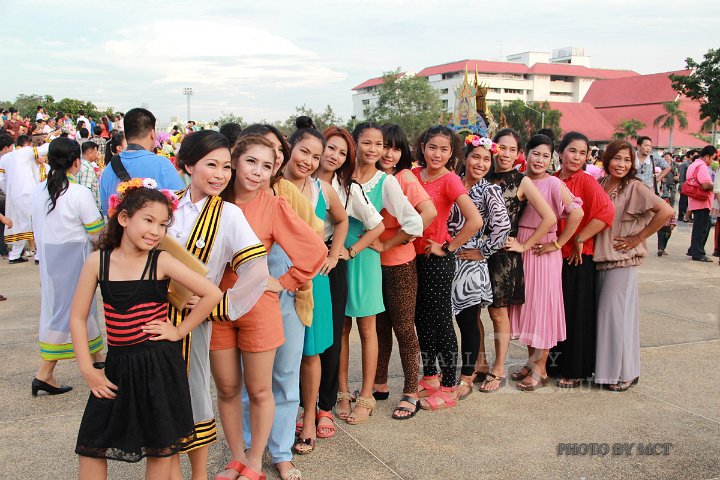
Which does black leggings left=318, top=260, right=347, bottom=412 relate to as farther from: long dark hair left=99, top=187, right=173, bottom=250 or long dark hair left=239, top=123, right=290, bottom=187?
long dark hair left=99, top=187, right=173, bottom=250

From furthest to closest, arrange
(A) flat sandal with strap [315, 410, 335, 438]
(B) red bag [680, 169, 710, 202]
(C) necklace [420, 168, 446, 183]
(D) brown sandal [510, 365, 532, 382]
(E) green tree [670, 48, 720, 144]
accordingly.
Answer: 1. (E) green tree [670, 48, 720, 144]
2. (B) red bag [680, 169, 710, 202]
3. (D) brown sandal [510, 365, 532, 382]
4. (C) necklace [420, 168, 446, 183]
5. (A) flat sandal with strap [315, 410, 335, 438]

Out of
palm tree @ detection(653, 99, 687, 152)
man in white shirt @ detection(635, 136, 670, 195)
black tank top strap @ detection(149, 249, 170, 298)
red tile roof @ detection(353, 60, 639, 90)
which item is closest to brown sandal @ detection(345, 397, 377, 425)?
black tank top strap @ detection(149, 249, 170, 298)

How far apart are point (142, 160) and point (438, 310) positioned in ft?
7.24

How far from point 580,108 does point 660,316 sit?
74.4 m

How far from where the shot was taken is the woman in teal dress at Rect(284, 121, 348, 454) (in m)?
3.61

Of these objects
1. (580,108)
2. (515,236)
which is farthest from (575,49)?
(515,236)

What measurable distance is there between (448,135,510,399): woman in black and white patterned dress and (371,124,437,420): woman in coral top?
428 millimetres

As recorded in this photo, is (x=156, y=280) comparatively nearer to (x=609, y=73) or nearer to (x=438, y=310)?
(x=438, y=310)

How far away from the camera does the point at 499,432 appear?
3.94 metres

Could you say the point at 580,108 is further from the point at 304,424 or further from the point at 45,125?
the point at 304,424

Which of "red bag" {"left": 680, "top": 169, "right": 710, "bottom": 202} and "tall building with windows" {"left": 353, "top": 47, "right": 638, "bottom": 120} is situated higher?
"tall building with windows" {"left": 353, "top": 47, "right": 638, "bottom": 120}

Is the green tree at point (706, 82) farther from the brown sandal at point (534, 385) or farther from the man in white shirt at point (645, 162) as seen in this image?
the brown sandal at point (534, 385)

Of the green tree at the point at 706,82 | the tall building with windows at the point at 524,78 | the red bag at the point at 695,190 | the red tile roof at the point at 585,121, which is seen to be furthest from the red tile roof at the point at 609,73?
the red bag at the point at 695,190

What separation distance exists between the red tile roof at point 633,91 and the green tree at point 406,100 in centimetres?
2715
